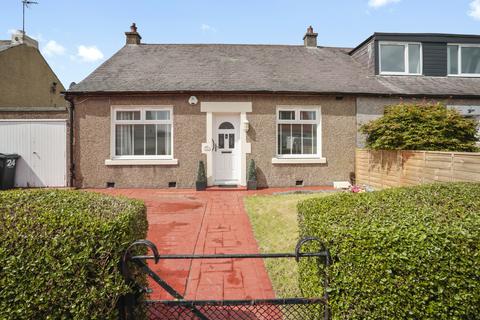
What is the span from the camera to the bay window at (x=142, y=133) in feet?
32.3

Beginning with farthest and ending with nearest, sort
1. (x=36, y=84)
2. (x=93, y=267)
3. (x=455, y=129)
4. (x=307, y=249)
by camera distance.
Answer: (x=36, y=84), (x=455, y=129), (x=307, y=249), (x=93, y=267)

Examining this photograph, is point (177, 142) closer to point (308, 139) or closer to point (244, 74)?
point (244, 74)

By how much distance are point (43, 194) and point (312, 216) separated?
2.63 metres

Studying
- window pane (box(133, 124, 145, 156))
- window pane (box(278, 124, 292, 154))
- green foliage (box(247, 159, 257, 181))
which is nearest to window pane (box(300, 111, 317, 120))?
window pane (box(278, 124, 292, 154))

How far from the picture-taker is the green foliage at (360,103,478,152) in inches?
297

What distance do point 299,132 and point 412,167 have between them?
4.08 metres

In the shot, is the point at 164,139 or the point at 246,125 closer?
the point at 246,125

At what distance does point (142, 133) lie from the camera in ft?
32.6

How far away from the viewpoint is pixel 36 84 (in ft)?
49.6

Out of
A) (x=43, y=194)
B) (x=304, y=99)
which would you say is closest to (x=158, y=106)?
(x=304, y=99)

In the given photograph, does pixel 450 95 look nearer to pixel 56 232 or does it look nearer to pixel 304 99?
pixel 304 99

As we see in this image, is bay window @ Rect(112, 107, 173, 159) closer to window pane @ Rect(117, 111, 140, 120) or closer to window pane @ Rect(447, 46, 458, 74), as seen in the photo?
window pane @ Rect(117, 111, 140, 120)

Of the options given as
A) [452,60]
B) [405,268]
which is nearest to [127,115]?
[405,268]

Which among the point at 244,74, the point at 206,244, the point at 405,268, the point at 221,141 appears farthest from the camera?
the point at 244,74
